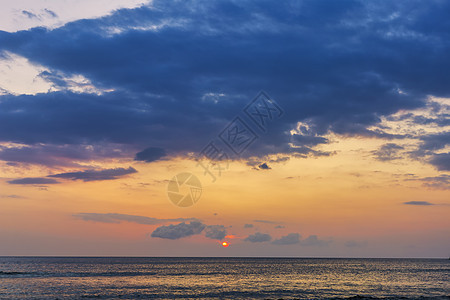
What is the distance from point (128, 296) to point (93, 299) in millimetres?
7299

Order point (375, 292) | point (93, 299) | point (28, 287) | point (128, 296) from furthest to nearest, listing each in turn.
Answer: point (28, 287), point (375, 292), point (128, 296), point (93, 299)

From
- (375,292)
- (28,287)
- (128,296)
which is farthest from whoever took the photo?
(28,287)

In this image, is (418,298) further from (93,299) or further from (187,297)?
(93,299)

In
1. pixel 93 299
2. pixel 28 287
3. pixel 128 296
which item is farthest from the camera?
pixel 28 287

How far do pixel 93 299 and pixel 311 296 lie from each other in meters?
42.1

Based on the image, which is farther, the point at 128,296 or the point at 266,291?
the point at 266,291

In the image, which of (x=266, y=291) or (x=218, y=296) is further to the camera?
(x=266, y=291)

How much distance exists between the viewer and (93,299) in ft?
240

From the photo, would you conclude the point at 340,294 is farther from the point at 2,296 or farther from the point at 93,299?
the point at 2,296

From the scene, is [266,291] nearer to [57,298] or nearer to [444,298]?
[444,298]

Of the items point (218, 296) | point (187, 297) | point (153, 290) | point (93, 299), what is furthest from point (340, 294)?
point (93, 299)

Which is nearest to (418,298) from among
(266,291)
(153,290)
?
(266,291)

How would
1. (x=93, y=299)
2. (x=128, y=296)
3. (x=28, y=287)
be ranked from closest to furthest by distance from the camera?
(x=93, y=299)
(x=128, y=296)
(x=28, y=287)

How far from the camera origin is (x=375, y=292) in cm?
8562
